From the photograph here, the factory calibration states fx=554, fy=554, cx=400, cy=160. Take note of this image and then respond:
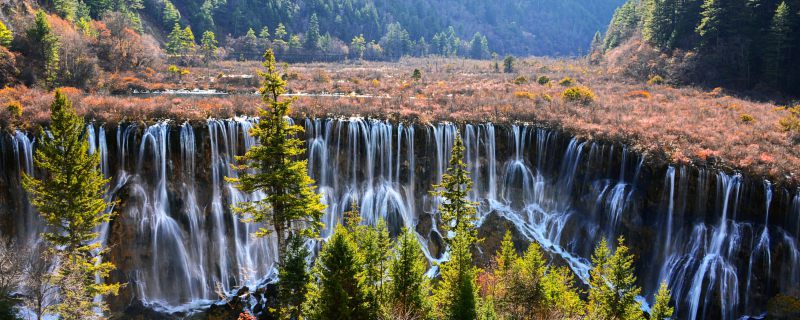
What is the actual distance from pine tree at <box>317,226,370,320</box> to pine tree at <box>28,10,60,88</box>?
47.1m

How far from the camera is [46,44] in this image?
188 feet

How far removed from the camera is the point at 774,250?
33.8m

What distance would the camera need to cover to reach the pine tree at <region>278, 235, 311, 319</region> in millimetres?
25766

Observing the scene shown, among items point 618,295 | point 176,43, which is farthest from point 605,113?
point 176,43

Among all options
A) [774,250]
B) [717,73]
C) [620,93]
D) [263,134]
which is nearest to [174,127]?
[263,134]

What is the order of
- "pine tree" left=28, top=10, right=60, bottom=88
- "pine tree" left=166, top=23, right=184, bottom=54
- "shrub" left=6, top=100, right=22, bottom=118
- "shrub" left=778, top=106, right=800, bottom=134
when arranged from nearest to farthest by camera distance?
"shrub" left=6, top=100, right=22, bottom=118 < "shrub" left=778, top=106, right=800, bottom=134 < "pine tree" left=28, top=10, right=60, bottom=88 < "pine tree" left=166, top=23, right=184, bottom=54

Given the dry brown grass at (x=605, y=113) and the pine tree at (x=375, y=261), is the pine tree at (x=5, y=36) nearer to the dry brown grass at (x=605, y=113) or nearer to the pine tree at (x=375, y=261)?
the dry brown grass at (x=605, y=113)

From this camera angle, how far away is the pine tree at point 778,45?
63188 mm

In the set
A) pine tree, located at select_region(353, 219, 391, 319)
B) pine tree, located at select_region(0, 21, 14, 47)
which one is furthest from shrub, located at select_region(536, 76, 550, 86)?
pine tree, located at select_region(0, 21, 14, 47)

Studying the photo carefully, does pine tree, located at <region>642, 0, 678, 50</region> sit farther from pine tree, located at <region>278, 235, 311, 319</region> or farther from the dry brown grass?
pine tree, located at <region>278, 235, 311, 319</region>

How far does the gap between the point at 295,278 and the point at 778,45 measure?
64754 mm

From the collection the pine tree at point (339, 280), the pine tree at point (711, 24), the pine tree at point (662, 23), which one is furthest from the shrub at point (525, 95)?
the pine tree at point (339, 280)

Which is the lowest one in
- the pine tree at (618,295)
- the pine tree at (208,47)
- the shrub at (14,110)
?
the pine tree at (618,295)

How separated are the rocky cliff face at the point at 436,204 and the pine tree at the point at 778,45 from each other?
1457 inches
